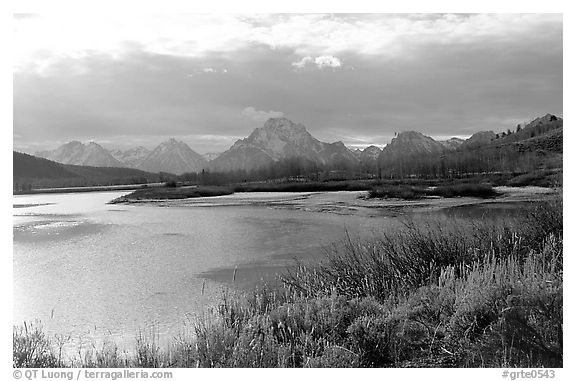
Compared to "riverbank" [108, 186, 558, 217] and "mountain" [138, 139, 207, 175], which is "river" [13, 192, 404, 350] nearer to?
"riverbank" [108, 186, 558, 217]

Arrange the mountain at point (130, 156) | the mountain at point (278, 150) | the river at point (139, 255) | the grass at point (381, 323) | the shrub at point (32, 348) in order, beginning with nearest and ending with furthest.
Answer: the grass at point (381, 323)
the shrub at point (32, 348)
the river at point (139, 255)
the mountain at point (278, 150)
the mountain at point (130, 156)

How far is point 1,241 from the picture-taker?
380cm

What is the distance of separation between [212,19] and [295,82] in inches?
36.6

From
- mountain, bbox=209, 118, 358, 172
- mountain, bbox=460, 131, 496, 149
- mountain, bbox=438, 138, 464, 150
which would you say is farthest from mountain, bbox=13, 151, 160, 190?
mountain, bbox=460, 131, 496, 149

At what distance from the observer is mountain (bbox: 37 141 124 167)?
14.8 ft

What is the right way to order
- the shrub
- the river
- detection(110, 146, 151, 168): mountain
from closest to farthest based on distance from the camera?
the shrub < the river < detection(110, 146, 151, 168): mountain

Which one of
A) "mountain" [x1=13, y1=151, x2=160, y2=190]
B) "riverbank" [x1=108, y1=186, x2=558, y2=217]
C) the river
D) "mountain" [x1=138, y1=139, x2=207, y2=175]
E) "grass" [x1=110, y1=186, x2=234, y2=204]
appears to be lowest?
the river

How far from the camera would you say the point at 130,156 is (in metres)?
4.66

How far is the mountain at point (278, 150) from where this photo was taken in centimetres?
450

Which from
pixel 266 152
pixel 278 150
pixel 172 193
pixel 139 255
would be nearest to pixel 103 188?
pixel 172 193

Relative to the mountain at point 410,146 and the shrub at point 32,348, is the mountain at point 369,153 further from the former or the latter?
the shrub at point 32,348

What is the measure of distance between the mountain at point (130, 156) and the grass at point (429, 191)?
228 cm

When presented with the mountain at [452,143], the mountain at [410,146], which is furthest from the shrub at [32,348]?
the mountain at [452,143]
